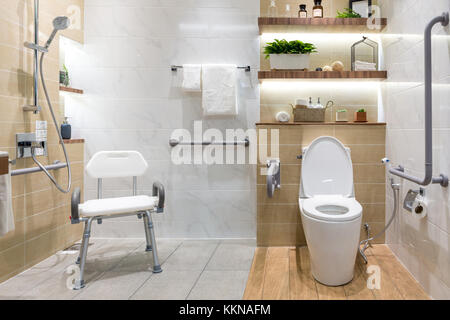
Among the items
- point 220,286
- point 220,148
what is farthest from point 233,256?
point 220,148

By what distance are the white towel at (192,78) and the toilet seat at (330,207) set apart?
1240 mm

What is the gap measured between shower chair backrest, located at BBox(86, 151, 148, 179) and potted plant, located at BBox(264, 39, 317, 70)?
1.30m

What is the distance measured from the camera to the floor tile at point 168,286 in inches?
69.6

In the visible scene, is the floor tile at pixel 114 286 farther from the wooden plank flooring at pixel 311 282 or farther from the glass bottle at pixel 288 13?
the glass bottle at pixel 288 13

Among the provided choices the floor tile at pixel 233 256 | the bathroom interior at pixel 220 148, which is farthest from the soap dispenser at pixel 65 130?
the floor tile at pixel 233 256

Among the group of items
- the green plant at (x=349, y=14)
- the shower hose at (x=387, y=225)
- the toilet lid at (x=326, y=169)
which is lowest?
the shower hose at (x=387, y=225)

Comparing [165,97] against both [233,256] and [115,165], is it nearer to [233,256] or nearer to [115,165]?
[115,165]

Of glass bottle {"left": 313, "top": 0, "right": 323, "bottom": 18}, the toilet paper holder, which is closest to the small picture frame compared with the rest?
glass bottle {"left": 313, "top": 0, "right": 323, "bottom": 18}

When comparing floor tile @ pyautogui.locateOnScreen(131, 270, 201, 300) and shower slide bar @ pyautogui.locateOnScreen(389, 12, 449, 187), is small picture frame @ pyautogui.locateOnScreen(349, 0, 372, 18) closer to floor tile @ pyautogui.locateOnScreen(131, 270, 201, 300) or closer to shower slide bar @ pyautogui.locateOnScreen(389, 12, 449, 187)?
shower slide bar @ pyautogui.locateOnScreen(389, 12, 449, 187)

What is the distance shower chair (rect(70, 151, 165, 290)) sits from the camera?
1891 millimetres

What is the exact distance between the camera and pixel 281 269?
7.07 ft

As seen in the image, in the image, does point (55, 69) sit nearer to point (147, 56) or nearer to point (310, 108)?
point (147, 56)

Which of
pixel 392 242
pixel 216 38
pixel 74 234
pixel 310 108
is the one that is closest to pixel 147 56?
pixel 216 38
